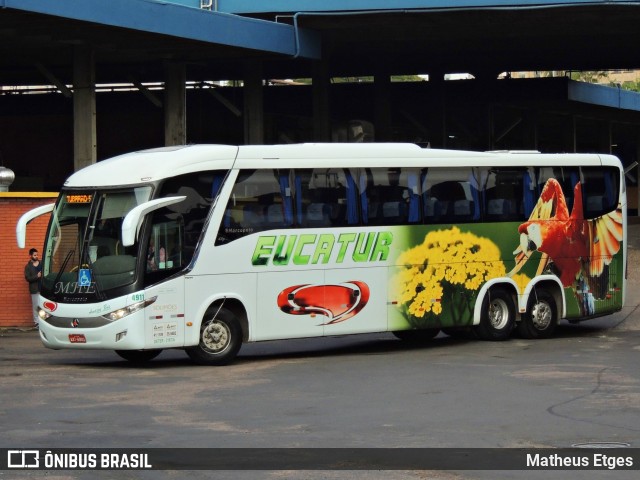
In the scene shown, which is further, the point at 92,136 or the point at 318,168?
the point at 92,136

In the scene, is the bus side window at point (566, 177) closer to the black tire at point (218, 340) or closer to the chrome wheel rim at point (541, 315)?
the chrome wheel rim at point (541, 315)

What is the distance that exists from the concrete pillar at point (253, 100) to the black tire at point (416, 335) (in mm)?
16508

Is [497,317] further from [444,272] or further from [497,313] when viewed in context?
[444,272]

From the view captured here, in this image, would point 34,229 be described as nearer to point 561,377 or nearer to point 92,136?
point 92,136

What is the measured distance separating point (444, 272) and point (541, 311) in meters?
2.61

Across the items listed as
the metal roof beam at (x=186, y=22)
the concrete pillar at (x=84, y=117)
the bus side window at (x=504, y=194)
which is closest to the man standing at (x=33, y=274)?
the metal roof beam at (x=186, y=22)

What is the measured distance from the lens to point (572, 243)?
23422mm

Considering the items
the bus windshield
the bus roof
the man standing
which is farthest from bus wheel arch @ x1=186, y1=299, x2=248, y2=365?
the man standing

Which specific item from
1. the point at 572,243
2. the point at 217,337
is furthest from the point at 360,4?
the point at 217,337

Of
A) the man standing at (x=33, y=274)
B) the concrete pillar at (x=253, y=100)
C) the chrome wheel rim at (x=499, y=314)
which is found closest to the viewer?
the chrome wheel rim at (x=499, y=314)

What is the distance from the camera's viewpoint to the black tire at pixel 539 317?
23.0 m

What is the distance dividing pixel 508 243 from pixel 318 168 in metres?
4.17

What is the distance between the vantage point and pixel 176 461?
1049 centimetres

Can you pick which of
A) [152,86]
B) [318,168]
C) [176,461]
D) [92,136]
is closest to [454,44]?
[92,136]
